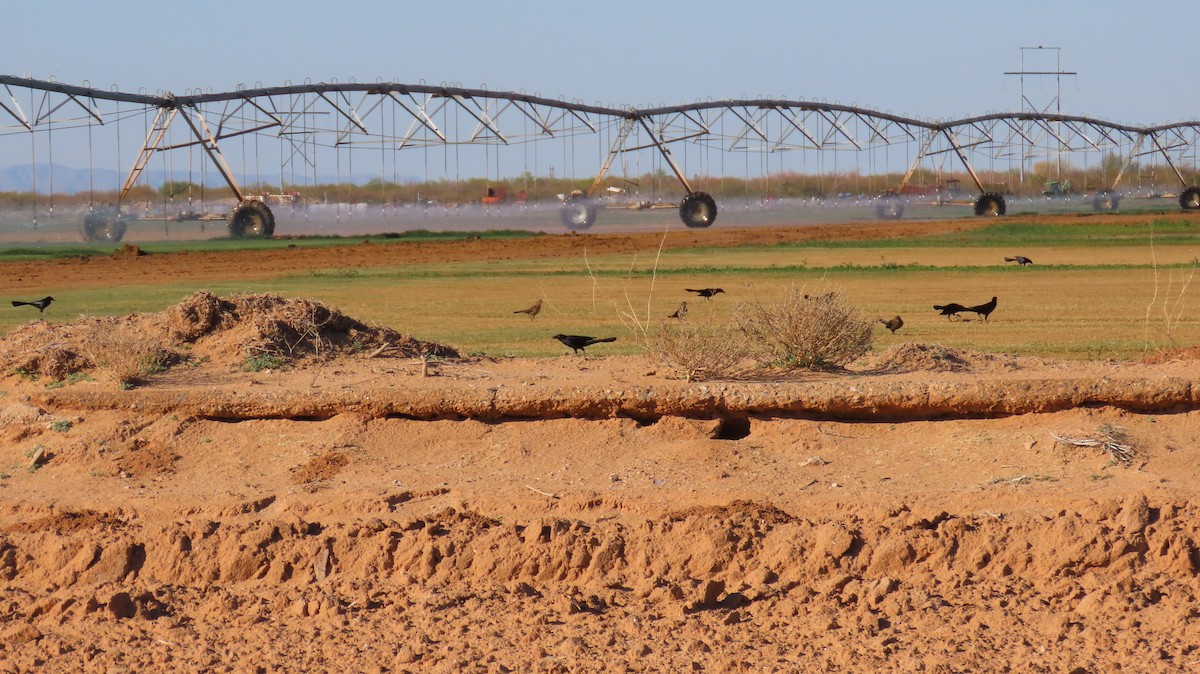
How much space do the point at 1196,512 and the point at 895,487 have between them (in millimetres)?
1751

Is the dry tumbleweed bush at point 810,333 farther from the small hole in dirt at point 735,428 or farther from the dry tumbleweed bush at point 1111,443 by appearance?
the dry tumbleweed bush at point 1111,443

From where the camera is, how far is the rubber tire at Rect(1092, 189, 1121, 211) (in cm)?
6438

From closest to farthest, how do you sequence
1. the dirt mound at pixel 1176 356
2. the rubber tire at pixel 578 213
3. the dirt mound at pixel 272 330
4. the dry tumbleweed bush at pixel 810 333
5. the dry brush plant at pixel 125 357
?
the dry brush plant at pixel 125 357 → the dry tumbleweed bush at pixel 810 333 → the dirt mound at pixel 1176 356 → the dirt mound at pixel 272 330 → the rubber tire at pixel 578 213

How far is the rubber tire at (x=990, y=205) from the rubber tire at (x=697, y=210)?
15681 millimetres

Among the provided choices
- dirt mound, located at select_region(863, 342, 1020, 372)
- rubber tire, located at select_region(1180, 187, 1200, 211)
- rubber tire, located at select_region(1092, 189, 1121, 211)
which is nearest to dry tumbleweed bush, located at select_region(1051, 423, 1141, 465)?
dirt mound, located at select_region(863, 342, 1020, 372)

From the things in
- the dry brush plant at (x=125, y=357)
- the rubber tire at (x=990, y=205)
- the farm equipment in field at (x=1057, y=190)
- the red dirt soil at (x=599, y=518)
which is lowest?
the red dirt soil at (x=599, y=518)

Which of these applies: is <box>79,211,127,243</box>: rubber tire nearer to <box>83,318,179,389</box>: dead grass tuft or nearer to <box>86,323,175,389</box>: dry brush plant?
<box>83,318,179,389</box>: dead grass tuft

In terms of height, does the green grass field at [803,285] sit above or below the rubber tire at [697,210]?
below

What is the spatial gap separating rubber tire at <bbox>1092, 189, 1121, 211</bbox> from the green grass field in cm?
2434

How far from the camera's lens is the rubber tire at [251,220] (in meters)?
41.1

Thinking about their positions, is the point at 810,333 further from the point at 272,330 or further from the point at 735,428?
the point at 272,330

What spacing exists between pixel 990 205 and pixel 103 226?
121 feet

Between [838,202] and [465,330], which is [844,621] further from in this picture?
[838,202]

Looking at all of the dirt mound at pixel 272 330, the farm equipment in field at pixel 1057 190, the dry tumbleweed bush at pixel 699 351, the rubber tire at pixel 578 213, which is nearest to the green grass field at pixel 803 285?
the dry tumbleweed bush at pixel 699 351
